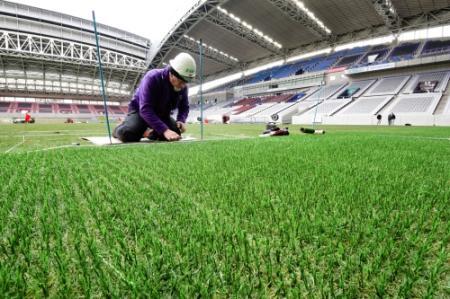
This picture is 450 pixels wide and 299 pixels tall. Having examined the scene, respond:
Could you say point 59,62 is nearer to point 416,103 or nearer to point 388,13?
point 388,13

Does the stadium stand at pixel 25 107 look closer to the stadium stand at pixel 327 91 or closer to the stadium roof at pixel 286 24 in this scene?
the stadium roof at pixel 286 24

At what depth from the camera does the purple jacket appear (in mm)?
3791

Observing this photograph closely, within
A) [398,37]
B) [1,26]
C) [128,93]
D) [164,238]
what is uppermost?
[1,26]

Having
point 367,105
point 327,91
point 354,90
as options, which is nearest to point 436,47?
point 354,90

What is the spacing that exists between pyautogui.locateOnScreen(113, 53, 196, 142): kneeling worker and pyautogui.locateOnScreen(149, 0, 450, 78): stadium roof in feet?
50.9

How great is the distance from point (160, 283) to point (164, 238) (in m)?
0.27

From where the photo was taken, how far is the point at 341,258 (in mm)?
708

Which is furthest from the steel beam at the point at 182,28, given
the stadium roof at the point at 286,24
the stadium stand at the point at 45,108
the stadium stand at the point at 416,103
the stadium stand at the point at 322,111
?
the stadium stand at the point at 45,108

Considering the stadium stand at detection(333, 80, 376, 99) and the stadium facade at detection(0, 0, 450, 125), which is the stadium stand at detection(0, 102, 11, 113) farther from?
the stadium stand at detection(333, 80, 376, 99)

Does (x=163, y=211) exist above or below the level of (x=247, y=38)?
below

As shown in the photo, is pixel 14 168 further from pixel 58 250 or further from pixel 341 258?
pixel 341 258

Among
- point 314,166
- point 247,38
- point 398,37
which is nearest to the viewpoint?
point 314,166

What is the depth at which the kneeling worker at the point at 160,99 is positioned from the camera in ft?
12.0

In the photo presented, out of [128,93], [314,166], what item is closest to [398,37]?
[314,166]
